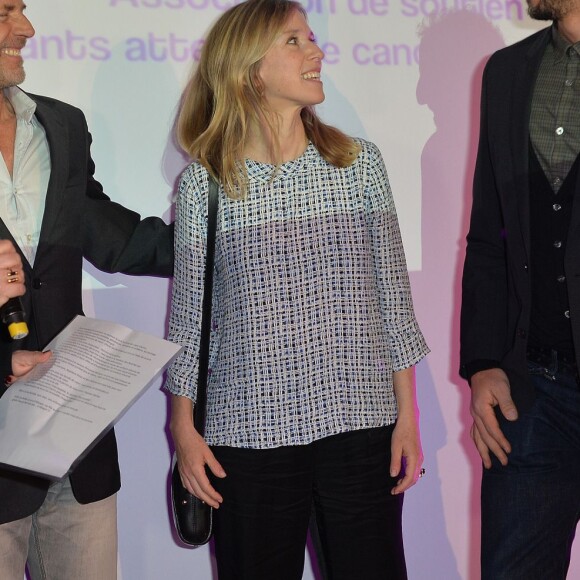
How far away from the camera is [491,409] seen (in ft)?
8.05

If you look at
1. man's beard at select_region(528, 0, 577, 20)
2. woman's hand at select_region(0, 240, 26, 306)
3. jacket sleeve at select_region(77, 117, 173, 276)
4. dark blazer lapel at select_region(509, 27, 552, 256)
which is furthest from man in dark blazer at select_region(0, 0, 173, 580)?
man's beard at select_region(528, 0, 577, 20)

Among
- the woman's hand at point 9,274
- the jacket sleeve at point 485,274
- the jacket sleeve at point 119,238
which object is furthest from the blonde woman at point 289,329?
the woman's hand at point 9,274

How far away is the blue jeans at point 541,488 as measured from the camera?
2.34 m

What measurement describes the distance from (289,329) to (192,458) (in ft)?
1.36

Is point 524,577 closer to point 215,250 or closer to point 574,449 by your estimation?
point 574,449

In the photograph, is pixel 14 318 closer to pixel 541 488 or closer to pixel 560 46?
pixel 541 488

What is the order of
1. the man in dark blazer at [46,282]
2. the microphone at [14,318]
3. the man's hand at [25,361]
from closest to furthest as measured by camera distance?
1. the microphone at [14,318]
2. the man's hand at [25,361]
3. the man in dark blazer at [46,282]

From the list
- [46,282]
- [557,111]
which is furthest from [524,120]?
[46,282]

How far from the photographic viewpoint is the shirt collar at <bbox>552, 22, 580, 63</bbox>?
2344mm

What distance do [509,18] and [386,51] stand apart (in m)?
0.49

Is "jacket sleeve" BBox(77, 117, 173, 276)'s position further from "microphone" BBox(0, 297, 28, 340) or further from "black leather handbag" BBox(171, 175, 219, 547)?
"microphone" BBox(0, 297, 28, 340)

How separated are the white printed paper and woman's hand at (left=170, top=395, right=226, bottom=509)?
12.5 inches

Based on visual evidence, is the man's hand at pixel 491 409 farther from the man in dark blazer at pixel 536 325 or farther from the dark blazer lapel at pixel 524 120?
the dark blazer lapel at pixel 524 120

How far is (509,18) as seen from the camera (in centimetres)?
331
